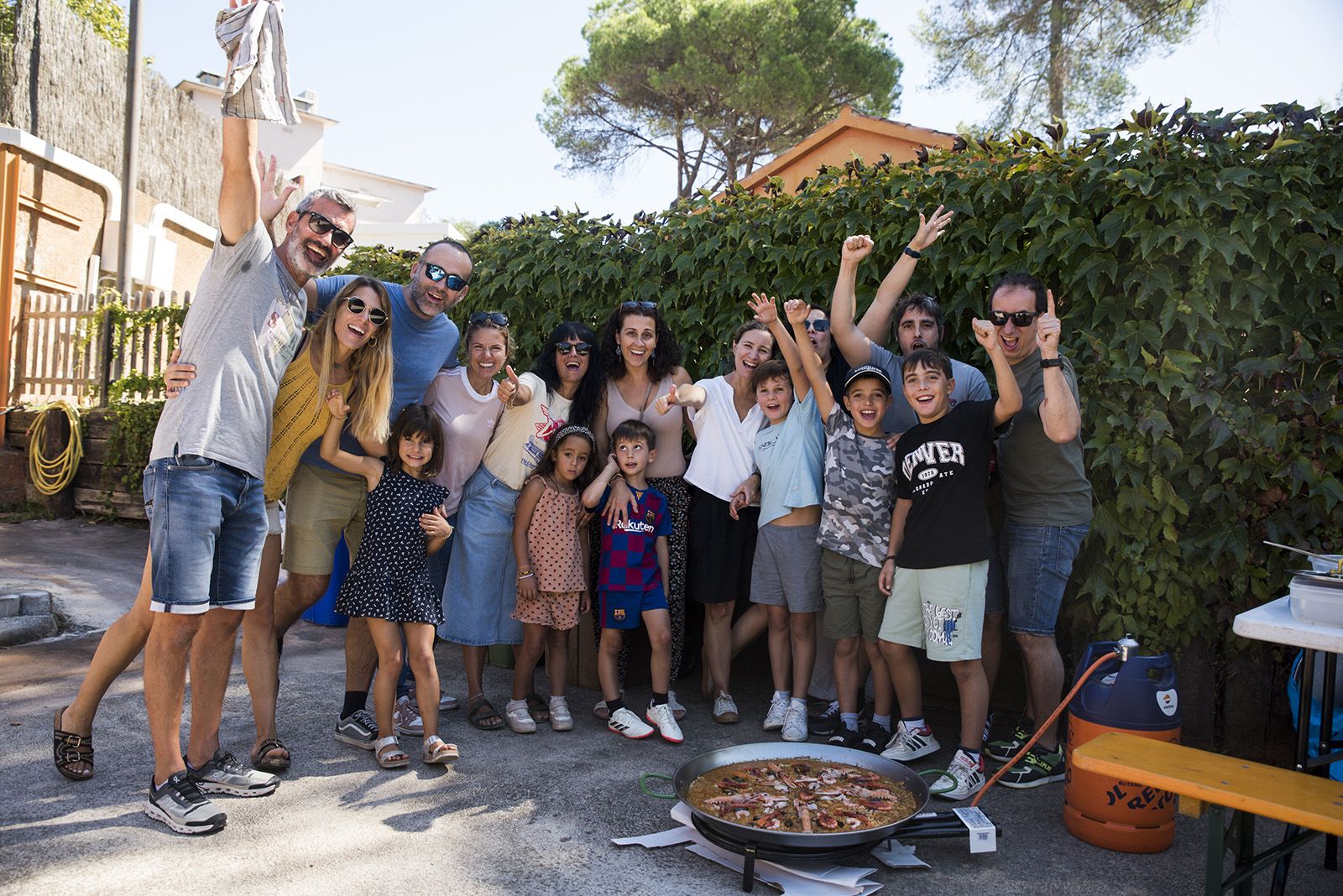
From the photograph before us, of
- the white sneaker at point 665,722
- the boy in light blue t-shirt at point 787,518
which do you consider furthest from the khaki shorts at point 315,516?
the boy in light blue t-shirt at point 787,518

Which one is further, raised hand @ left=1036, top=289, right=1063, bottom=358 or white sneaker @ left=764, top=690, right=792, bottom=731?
white sneaker @ left=764, top=690, right=792, bottom=731

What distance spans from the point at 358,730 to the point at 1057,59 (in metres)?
15.3

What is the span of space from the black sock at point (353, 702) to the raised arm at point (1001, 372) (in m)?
2.87

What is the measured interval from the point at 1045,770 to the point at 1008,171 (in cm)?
256

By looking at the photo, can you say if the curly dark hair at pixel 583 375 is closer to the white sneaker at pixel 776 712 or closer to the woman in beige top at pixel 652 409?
the woman in beige top at pixel 652 409

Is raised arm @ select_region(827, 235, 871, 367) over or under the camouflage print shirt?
over

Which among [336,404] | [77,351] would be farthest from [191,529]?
[77,351]

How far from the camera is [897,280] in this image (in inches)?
167

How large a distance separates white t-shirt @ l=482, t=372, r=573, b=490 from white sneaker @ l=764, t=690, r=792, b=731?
1522 mm

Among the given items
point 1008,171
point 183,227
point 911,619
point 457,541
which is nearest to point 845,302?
point 1008,171

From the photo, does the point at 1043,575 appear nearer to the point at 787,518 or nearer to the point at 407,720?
the point at 787,518

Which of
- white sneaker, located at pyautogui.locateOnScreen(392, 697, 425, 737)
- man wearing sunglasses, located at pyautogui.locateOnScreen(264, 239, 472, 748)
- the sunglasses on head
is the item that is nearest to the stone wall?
man wearing sunglasses, located at pyautogui.locateOnScreen(264, 239, 472, 748)

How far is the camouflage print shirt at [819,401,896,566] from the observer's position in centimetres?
403

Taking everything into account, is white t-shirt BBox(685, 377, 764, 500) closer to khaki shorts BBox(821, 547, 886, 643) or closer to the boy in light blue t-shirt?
the boy in light blue t-shirt
